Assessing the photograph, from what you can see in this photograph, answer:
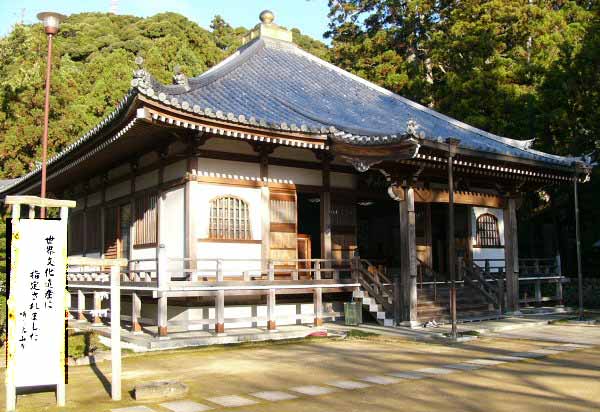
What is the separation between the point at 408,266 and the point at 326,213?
2.69 meters

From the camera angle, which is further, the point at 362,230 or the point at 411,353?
the point at 362,230

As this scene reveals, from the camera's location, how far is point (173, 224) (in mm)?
15000

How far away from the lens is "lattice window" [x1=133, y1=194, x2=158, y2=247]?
16016 millimetres

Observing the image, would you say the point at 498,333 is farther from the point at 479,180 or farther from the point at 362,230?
the point at 362,230

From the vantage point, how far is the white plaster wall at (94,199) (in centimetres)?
2012

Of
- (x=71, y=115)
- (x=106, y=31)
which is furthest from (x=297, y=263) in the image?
(x=106, y=31)

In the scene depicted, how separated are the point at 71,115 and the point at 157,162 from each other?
2339cm

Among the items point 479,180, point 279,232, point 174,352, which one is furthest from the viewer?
point 479,180

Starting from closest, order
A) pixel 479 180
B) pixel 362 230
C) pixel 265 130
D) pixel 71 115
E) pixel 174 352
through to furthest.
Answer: pixel 174 352 < pixel 265 130 < pixel 479 180 < pixel 362 230 < pixel 71 115

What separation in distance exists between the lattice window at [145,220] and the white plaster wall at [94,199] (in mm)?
3508

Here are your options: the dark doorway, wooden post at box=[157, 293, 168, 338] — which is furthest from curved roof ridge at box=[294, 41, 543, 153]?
wooden post at box=[157, 293, 168, 338]

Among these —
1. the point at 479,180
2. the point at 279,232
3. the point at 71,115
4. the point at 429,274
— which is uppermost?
the point at 71,115

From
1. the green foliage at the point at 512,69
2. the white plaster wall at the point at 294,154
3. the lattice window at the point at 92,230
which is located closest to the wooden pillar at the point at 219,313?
the white plaster wall at the point at 294,154

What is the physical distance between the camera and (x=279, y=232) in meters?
15.4
